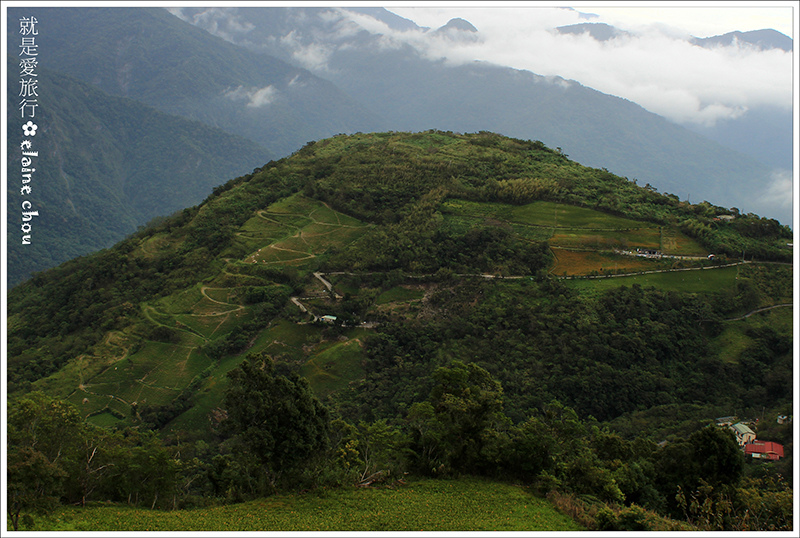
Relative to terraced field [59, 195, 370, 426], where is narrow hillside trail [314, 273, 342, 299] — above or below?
above

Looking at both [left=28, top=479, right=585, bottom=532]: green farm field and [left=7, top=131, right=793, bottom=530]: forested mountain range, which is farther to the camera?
[left=7, top=131, right=793, bottom=530]: forested mountain range

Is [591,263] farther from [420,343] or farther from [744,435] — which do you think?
[744,435]

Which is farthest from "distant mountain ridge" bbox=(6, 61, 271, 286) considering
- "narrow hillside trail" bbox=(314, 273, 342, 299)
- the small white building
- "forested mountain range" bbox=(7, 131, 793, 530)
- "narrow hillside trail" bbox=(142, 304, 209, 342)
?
the small white building

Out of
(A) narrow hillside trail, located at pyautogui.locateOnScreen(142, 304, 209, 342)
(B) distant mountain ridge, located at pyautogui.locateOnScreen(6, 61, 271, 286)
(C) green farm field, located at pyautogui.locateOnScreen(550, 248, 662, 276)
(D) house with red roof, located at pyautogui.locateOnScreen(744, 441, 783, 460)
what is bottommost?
(D) house with red roof, located at pyautogui.locateOnScreen(744, 441, 783, 460)

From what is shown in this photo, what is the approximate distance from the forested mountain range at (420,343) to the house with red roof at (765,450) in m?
0.73

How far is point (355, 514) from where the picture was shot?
15406 millimetres

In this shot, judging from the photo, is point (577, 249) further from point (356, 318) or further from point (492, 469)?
point (492, 469)

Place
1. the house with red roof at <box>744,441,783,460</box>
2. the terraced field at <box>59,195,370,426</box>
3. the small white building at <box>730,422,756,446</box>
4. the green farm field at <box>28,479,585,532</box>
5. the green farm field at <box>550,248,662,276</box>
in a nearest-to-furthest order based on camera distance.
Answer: the green farm field at <box>28,479,585,532</box> → the house with red roof at <box>744,441,783,460</box> → the small white building at <box>730,422,756,446</box> → the terraced field at <box>59,195,370,426</box> → the green farm field at <box>550,248,662,276</box>

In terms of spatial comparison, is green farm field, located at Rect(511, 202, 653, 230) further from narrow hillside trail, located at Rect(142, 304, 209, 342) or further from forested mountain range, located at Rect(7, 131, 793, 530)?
narrow hillside trail, located at Rect(142, 304, 209, 342)

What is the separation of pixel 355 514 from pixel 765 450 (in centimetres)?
1921

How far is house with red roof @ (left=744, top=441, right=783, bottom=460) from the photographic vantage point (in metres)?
23.4

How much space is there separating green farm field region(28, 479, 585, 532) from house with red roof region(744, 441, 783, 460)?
1302 centimetres

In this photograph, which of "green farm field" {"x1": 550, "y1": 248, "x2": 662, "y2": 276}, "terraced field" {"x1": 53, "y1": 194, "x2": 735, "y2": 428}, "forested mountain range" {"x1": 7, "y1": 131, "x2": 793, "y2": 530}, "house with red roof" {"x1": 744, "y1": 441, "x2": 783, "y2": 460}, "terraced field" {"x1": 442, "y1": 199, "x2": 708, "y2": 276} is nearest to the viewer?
"forested mountain range" {"x1": 7, "y1": 131, "x2": 793, "y2": 530}

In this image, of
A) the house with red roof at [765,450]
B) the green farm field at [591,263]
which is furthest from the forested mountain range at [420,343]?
the house with red roof at [765,450]
